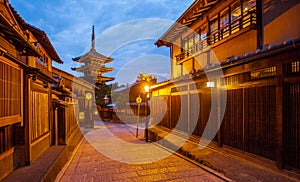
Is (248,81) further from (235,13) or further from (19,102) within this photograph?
(19,102)

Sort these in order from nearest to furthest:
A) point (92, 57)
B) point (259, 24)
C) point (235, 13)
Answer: point (259, 24), point (235, 13), point (92, 57)

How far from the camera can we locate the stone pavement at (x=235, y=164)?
6.06 m

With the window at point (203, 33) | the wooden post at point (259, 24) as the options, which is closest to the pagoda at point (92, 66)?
the window at point (203, 33)

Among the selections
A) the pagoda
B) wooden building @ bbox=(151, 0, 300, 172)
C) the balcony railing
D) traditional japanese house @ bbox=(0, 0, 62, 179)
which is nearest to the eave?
wooden building @ bbox=(151, 0, 300, 172)

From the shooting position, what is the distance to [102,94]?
143 feet

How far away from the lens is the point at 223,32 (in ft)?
41.9

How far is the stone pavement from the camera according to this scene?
19.9 ft

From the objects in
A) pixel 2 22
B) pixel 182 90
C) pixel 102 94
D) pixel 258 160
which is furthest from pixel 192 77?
pixel 102 94

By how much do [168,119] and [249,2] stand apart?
9140mm

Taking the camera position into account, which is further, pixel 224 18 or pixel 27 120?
pixel 224 18

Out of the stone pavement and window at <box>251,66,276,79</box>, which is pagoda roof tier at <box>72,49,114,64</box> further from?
window at <box>251,66,276,79</box>

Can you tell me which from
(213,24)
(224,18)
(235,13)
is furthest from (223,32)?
(213,24)

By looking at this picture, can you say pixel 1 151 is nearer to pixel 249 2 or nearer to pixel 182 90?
pixel 182 90

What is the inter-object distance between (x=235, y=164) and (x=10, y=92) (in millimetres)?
7764
